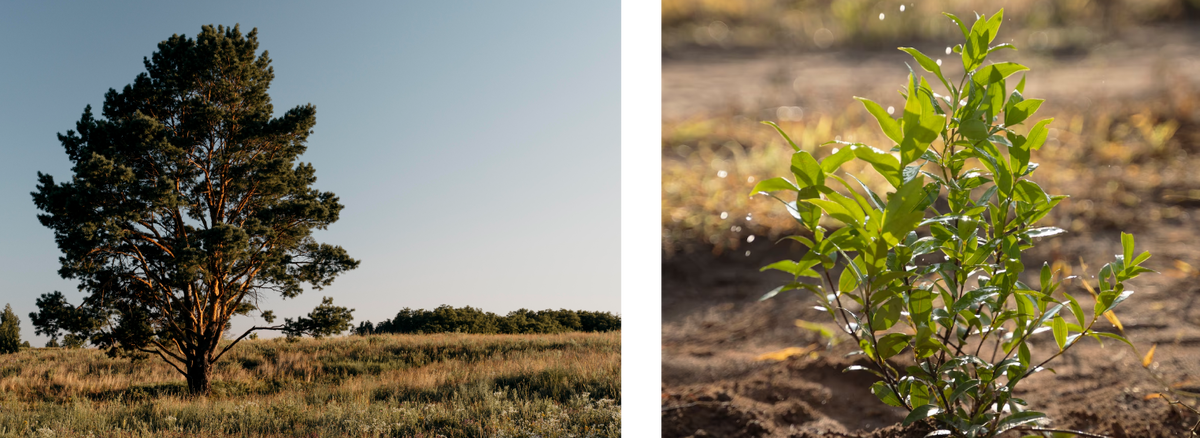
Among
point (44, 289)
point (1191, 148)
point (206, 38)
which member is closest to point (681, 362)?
point (206, 38)

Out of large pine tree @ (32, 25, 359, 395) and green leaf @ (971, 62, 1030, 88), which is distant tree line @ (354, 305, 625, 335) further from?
green leaf @ (971, 62, 1030, 88)

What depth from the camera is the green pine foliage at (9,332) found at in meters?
1.48

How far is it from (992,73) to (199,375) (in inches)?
72.7

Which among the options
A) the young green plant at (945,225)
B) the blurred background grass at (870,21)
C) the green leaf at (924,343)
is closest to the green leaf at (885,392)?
the young green plant at (945,225)

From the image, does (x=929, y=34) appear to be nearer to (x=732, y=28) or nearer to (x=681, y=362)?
(x=732, y=28)

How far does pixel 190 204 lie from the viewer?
156 cm

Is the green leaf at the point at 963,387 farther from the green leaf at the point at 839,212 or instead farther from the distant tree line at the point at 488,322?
the distant tree line at the point at 488,322

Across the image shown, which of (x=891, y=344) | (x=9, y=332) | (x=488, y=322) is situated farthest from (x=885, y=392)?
(x=9, y=332)

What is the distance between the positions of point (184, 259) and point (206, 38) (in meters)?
0.60

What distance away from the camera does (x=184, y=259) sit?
1525 millimetres

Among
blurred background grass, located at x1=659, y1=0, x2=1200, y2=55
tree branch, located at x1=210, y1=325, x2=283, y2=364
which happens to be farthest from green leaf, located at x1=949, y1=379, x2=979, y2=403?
blurred background grass, located at x1=659, y1=0, x2=1200, y2=55

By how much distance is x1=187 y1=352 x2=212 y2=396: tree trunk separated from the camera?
4.98 ft

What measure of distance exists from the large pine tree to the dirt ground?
0.98 meters

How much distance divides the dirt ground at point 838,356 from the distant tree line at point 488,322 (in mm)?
243
